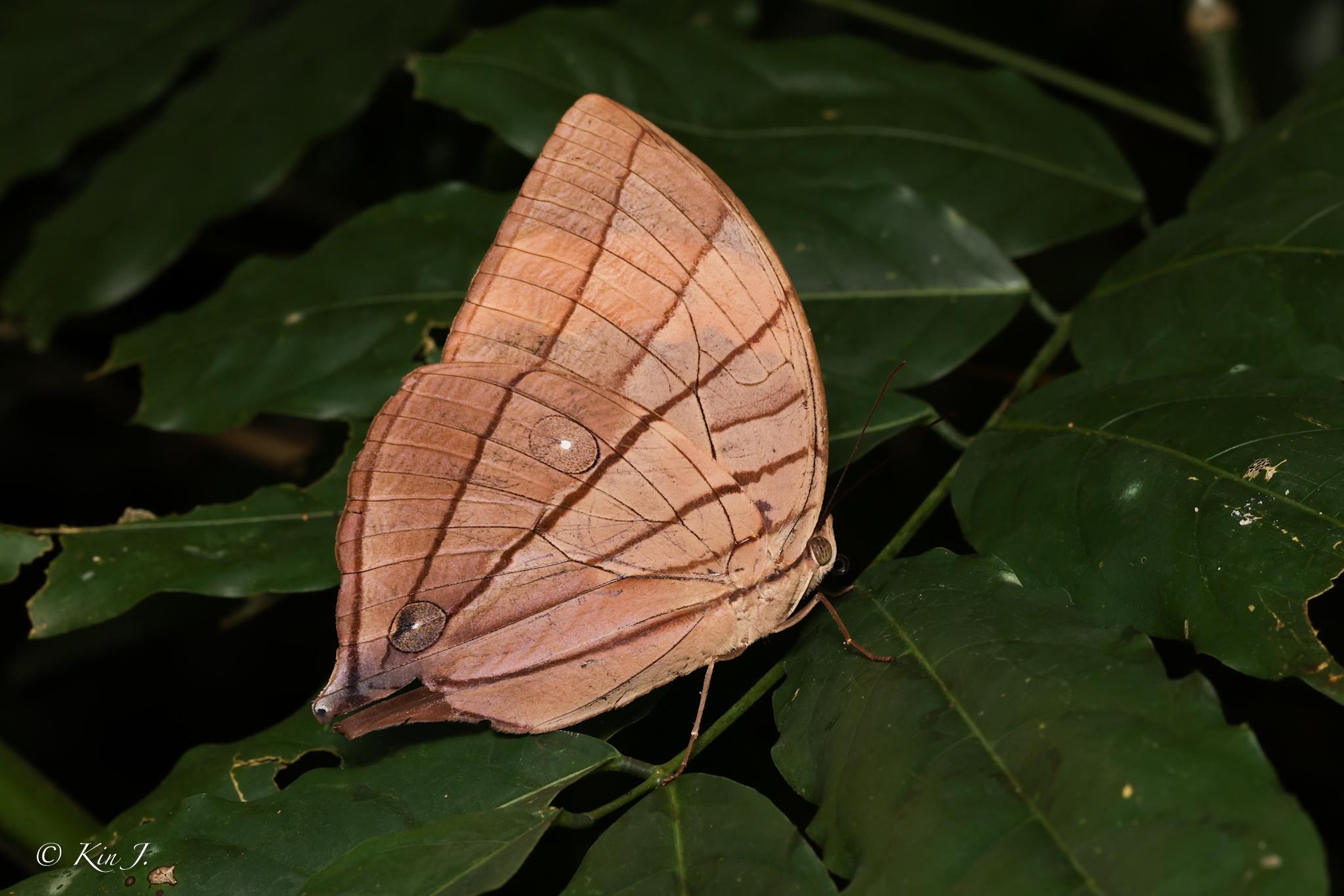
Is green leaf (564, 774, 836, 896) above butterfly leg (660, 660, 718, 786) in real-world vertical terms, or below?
above

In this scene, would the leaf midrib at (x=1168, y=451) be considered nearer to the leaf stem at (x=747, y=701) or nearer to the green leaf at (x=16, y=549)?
the leaf stem at (x=747, y=701)

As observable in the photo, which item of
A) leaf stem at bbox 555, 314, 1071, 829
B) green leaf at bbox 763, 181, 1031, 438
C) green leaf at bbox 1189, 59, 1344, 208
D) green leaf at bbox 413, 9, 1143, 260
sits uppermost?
green leaf at bbox 1189, 59, 1344, 208

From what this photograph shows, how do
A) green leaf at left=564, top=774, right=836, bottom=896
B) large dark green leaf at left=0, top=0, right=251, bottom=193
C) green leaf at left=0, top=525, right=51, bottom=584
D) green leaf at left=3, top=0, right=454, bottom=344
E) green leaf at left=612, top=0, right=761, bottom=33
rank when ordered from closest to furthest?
green leaf at left=564, top=774, right=836, bottom=896 < green leaf at left=0, top=525, right=51, bottom=584 < green leaf at left=3, top=0, right=454, bottom=344 < large dark green leaf at left=0, top=0, right=251, bottom=193 < green leaf at left=612, top=0, right=761, bottom=33

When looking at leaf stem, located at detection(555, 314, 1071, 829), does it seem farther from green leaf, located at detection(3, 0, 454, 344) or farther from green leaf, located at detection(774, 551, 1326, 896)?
green leaf, located at detection(3, 0, 454, 344)

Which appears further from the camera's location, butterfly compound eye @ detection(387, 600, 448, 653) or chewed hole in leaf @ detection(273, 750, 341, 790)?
chewed hole in leaf @ detection(273, 750, 341, 790)

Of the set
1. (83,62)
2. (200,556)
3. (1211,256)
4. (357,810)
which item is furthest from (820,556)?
(83,62)

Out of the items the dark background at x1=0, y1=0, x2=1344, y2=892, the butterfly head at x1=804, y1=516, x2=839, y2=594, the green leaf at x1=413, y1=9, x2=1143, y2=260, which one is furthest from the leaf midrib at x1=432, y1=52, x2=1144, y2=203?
the butterfly head at x1=804, y1=516, x2=839, y2=594
